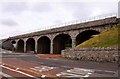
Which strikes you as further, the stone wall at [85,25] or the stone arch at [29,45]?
the stone arch at [29,45]

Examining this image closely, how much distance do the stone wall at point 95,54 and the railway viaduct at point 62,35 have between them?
951 centimetres

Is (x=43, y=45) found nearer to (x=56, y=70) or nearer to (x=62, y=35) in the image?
(x=62, y=35)

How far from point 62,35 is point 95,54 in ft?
83.2

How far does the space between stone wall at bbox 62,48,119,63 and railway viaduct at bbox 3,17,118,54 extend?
374 inches

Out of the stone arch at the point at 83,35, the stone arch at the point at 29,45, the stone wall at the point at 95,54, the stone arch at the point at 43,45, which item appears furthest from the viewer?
the stone arch at the point at 29,45

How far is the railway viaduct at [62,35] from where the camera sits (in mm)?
37838

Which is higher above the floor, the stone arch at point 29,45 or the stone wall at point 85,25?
the stone wall at point 85,25

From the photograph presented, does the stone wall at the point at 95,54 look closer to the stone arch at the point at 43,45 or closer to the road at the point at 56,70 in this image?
the road at the point at 56,70

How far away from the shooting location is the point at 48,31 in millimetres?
52969

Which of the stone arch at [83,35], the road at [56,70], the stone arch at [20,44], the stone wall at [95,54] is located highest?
the stone arch at [83,35]

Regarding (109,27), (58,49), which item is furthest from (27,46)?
(109,27)

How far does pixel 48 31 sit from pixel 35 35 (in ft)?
25.8

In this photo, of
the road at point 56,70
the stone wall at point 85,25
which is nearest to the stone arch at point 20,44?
the stone wall at point 85,25

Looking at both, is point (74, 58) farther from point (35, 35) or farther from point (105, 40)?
point (35, 35)
